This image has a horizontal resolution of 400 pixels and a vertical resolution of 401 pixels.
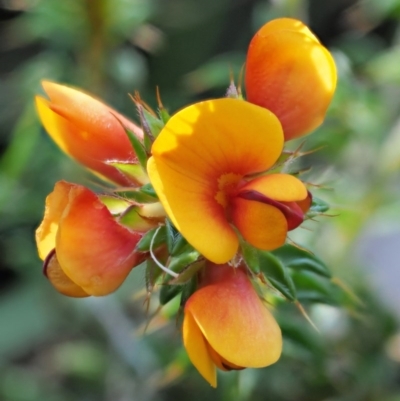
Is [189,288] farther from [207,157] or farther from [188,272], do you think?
[207,157]

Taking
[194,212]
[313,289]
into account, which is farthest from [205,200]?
[313,289]

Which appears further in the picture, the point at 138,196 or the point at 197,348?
the point at 138,196

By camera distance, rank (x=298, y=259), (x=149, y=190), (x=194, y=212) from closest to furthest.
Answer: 1. (x=194, y=212)
2. (x=149, y=190)
3. (x=298, y=259)

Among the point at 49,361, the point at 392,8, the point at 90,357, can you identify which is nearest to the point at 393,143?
the point at 392,8

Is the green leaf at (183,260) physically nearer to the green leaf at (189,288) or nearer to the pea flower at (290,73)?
the green leaf at (189,288)

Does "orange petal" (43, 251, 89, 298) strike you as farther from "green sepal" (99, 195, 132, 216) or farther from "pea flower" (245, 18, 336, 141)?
"pea flower" (245, 18, 336, 141)

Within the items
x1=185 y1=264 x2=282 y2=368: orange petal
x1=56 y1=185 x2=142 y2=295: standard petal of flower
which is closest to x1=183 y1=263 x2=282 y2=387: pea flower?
x1=185 y1=264 x2=282 y2=368: orange petal

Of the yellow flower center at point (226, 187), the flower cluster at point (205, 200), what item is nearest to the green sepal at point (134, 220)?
the flower cluster at point (205, 200)
